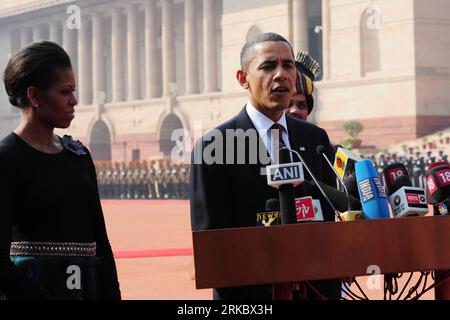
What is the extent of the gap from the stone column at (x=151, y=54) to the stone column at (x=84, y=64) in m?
5.88

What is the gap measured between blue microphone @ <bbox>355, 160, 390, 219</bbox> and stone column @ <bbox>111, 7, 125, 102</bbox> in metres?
63.6

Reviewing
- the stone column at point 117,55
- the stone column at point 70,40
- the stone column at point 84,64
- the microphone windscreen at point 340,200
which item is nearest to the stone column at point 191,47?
the stone column at point 117,55

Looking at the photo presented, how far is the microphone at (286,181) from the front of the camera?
2961mm

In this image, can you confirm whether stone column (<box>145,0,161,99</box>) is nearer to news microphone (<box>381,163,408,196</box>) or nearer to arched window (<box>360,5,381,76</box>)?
arched window (<box>360,5,381,76</box>)

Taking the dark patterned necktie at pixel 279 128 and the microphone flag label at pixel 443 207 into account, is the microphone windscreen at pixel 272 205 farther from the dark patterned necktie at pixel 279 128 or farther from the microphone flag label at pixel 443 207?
the microphone flag label at pixel 443 207

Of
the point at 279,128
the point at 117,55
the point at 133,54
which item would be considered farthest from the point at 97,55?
the point at 279,128

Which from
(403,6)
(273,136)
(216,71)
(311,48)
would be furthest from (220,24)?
(273,136)

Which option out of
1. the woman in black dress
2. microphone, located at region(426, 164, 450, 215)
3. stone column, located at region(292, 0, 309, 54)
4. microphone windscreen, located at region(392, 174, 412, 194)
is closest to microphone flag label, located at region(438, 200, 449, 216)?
microphone, located at region(426, 164, 450, 215)

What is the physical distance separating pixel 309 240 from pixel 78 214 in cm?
79

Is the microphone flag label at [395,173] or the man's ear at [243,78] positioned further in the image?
the man's ear at [243,78]

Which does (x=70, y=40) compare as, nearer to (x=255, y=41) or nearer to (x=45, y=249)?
(x=255, y=41)

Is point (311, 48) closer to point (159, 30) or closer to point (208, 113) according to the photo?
point (208, 113)

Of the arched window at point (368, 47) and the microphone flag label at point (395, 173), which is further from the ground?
the arched window at point (368, 47)

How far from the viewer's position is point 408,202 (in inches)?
127
